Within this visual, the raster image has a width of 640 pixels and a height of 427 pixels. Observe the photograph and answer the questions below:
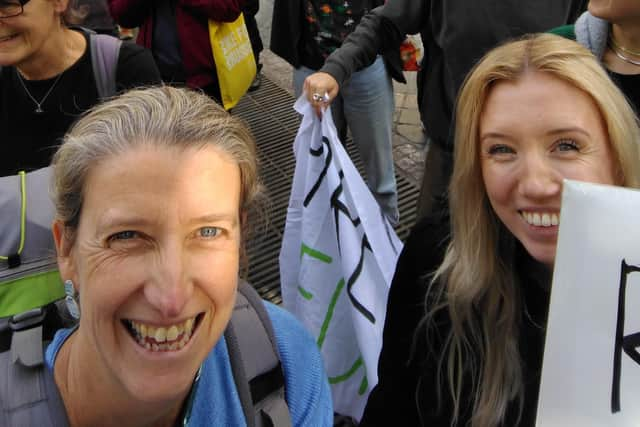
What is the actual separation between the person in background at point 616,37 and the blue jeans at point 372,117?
5.25 feet

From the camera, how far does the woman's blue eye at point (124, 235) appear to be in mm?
1166

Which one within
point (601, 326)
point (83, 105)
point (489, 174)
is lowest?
point (601, 326)

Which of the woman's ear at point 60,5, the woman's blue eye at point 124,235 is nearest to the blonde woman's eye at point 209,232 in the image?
the woman's blue eye at point 124,235

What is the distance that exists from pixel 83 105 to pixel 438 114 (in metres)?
1.56

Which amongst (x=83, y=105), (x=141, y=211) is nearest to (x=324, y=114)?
(x=83, y=105)

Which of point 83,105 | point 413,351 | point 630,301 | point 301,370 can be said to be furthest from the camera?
point 83,105

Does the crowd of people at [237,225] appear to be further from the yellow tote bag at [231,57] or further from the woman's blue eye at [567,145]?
the yellow tote bag at [231,57]

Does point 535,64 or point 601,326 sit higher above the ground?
point 535,64

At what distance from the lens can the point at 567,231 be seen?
44.1 inches

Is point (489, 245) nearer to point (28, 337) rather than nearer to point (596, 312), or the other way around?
point (596, 312)

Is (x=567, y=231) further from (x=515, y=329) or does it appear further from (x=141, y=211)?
(x=141, y=211)

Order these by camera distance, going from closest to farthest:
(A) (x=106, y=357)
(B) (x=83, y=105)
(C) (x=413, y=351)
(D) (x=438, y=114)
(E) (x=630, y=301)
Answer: (E) (x=630, y=301) < (A) (x=106, y=357) < (C) (x=413, y=351) < (B) (x=83, y=105) < (D) (x=438, y=114)

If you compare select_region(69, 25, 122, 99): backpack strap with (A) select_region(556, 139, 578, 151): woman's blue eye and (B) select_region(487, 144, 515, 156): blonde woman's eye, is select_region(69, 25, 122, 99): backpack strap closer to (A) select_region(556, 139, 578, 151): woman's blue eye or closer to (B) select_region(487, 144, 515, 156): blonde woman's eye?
(B) select_region(487, 144, 515, 156): blonde woman's eye

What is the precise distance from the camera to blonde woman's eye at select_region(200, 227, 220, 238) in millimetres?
1225
